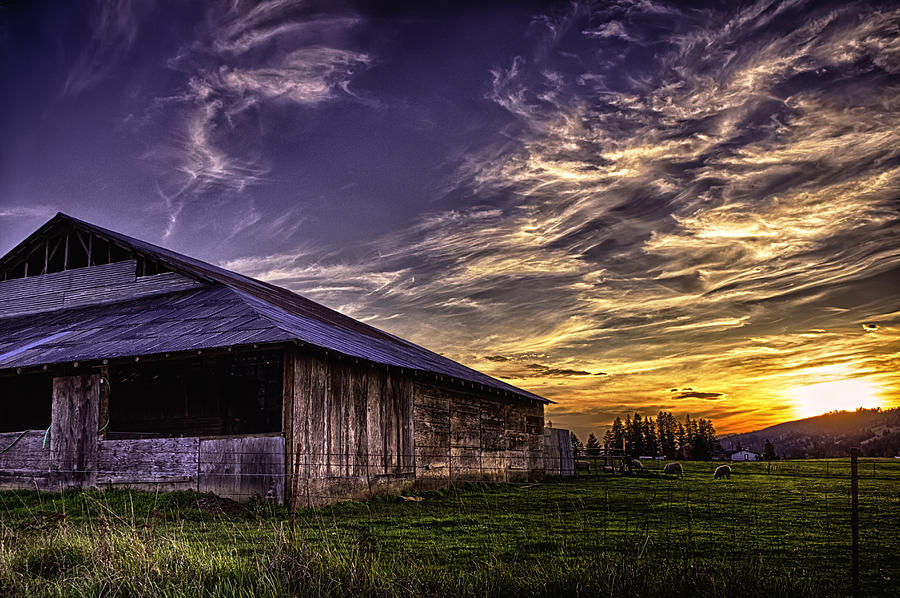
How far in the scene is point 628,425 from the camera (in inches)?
5271

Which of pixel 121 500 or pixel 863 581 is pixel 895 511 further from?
pixel 121 500

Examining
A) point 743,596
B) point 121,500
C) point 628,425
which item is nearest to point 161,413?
point 121,500

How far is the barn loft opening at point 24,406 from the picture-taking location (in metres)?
25.1

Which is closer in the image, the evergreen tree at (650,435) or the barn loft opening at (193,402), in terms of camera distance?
the barn loft opening at (193,402)

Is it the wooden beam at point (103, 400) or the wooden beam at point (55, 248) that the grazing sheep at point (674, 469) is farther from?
the wooden beam at point (55, 248)

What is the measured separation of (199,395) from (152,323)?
3.91 metres

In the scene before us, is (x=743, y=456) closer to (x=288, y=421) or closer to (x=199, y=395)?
(x=199, y=395)

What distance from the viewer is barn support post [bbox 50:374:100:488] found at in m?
18.4

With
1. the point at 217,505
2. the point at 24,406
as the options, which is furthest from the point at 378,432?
the point at 24,406

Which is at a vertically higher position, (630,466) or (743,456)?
(630,466)

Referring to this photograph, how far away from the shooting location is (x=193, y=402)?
2341cm

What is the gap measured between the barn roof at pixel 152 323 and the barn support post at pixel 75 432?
2.94 ft

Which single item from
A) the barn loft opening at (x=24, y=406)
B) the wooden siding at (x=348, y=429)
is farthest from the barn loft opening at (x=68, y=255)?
the wooden siding at (x=348, y=429)

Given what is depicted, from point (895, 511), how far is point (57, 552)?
54.3ft
